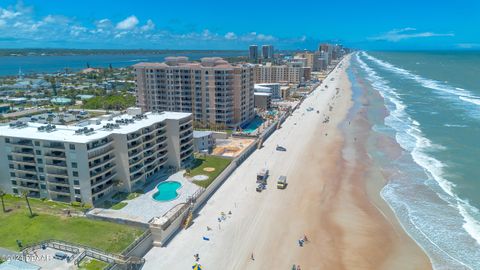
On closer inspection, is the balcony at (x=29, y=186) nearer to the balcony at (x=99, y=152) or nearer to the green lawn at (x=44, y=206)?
the green lawn at (x=44, y=206)

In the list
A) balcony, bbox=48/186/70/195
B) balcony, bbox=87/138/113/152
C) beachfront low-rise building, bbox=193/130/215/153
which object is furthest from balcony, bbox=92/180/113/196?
beachfront low-rise building, bbox=193/130/215/153

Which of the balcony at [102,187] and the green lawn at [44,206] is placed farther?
the balcony at [102,187]

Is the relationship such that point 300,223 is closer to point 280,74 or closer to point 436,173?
point 436,173

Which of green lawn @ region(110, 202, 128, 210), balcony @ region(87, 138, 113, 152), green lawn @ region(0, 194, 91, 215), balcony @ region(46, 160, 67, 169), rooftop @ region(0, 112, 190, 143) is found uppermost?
rooftop @ region(0, 112, 190, 143)

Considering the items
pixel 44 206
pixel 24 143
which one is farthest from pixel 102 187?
pixel 24 143

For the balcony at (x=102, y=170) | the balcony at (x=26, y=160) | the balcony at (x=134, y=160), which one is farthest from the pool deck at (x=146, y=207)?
the balcony at (x=26, y=160)

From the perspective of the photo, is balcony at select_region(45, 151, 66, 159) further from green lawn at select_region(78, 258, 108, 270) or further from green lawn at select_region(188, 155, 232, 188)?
green lawn at select_region(188, 155, 232, 188)

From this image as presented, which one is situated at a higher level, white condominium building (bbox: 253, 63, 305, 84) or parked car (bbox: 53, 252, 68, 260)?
white condominium building (bbox: 253, 63, 305, 84)

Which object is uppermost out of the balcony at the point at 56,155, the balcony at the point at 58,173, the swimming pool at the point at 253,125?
the balcony at the point at 56,155
